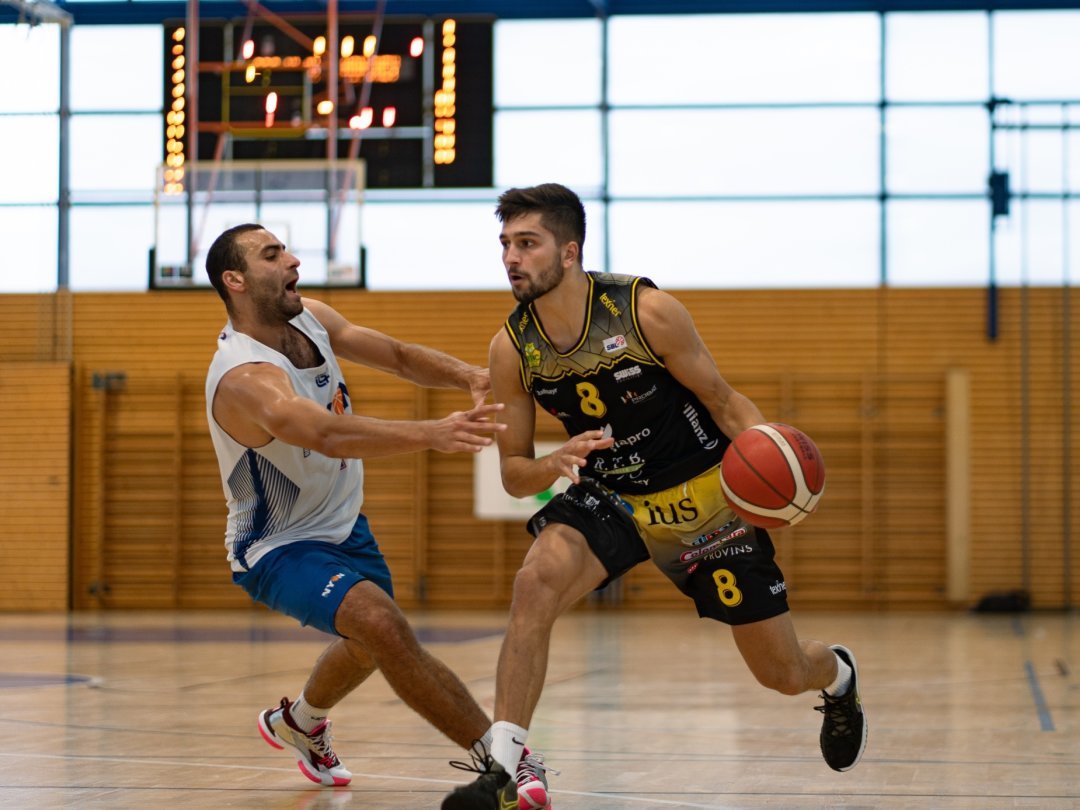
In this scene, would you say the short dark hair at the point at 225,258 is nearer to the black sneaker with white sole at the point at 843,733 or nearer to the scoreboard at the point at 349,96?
the black sneaker with white sole at the point at 843,733

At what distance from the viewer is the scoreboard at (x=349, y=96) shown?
15.4m

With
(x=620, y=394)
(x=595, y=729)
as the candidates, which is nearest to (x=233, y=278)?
(x=620, y=394)

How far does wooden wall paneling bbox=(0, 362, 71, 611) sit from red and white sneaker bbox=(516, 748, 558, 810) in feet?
51.0

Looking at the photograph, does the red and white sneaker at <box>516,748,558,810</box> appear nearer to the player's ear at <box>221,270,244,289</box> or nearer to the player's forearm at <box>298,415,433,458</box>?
the player's forearm at <box>298,415,433,458</box>

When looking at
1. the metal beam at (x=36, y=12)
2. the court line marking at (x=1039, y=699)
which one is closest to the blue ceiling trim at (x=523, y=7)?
the metal beam at (x=36, y=12)

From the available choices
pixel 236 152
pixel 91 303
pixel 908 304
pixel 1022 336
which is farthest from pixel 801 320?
pixel 91 303

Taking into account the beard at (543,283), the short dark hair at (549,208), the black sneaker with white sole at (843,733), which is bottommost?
the black sneaker with white sole at (843,733)

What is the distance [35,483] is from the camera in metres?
18.8

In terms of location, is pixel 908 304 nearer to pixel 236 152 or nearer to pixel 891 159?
pixel 891 159

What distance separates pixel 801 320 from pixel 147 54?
9611 millimetres

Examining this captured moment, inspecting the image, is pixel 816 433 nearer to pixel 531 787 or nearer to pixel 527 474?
pixel 527 474

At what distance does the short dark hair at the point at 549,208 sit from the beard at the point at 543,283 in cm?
10

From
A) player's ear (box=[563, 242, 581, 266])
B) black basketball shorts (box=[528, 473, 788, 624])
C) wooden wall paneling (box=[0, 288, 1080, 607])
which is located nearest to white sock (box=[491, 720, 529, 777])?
black basketball shorts (box=[528, 473, 788, 624])

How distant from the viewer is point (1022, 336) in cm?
1806
